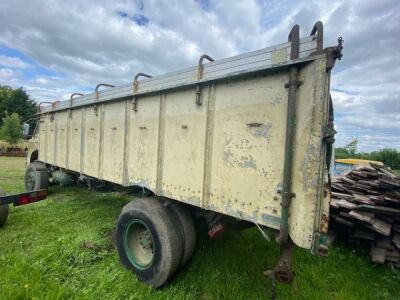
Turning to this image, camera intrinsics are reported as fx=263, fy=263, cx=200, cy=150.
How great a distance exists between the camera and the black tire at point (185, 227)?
322 cm

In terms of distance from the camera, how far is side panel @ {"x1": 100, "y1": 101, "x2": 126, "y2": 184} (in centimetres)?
408

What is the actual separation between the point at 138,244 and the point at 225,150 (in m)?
2.00

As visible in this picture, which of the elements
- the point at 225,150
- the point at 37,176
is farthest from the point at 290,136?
the point at 37,176

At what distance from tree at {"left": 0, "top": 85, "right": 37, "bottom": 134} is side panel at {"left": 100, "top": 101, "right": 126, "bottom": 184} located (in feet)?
171

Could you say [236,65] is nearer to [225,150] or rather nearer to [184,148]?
[225,150]

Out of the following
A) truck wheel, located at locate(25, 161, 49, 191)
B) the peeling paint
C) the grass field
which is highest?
the peeling paint

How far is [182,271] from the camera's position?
3.52 meters

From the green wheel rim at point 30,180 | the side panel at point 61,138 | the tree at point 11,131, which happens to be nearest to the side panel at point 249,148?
the side panel at point 61,138

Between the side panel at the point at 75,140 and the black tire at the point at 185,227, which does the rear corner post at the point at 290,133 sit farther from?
the side panel at the point at 75,140

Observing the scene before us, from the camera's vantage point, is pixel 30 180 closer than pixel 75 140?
No

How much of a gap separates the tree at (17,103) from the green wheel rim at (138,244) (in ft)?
176

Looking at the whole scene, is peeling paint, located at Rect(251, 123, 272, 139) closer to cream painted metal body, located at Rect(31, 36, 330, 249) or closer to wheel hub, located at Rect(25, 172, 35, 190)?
cream painted metal body, located at Rect(31, 36, 330, 249)

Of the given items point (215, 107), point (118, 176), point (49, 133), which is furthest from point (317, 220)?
point (49, 133)

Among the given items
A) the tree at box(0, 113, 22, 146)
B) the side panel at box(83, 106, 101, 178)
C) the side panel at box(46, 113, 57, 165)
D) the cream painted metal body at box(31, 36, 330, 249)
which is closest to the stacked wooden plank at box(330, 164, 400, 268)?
the cream painted metal body at box(31, 36, 330, 249)
